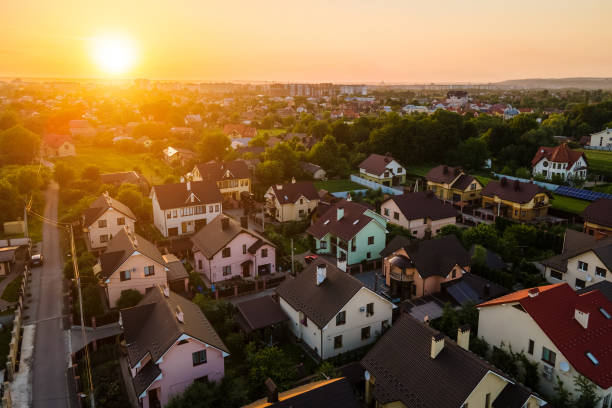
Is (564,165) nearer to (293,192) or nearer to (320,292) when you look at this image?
(293,192)

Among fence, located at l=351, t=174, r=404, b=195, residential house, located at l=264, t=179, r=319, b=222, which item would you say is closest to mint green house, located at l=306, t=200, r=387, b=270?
residential house, located at l=264, t=179, r=319, b=222

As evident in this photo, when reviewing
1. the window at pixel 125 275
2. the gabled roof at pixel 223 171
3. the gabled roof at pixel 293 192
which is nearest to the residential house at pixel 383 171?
the gabled roof at pixel 293 192

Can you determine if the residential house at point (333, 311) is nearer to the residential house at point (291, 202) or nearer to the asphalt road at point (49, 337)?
the asphalt road at point (49, 337)

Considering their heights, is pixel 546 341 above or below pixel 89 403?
above

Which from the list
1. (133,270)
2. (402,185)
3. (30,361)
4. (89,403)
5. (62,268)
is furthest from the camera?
(402,185)

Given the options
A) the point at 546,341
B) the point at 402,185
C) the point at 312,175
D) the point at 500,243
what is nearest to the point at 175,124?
the point at 312,175

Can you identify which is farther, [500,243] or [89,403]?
[500,243]

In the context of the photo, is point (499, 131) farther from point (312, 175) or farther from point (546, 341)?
point (546, 341)

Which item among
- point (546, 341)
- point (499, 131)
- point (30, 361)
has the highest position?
point (499, 131)

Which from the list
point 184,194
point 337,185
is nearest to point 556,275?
point 184,194
